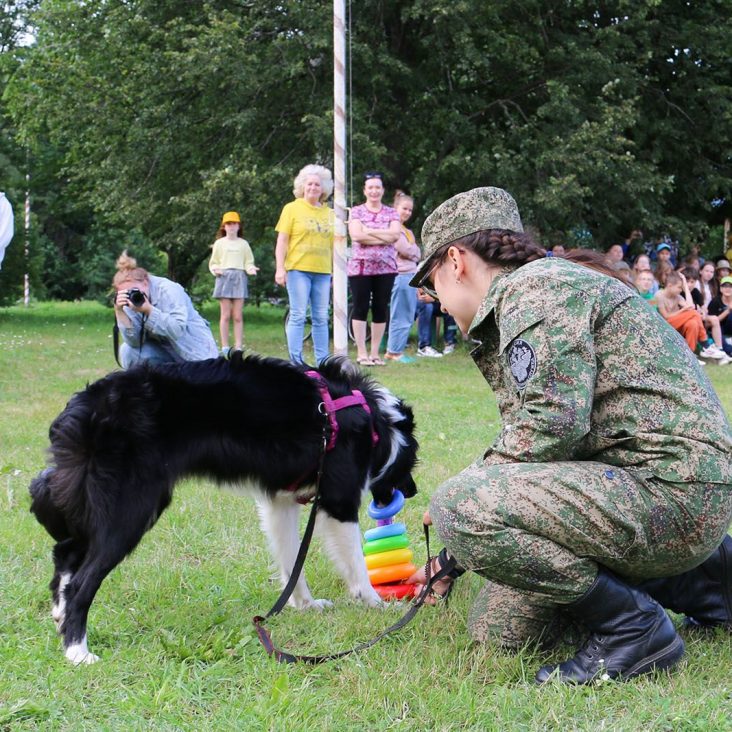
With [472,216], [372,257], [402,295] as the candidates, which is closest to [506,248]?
[472,216]

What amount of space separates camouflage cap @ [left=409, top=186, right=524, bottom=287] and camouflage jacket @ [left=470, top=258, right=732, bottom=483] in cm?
24

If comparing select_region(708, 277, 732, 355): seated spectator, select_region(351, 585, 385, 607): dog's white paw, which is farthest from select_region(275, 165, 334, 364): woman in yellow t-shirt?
select_region(708, 277, 732, 355): seated spectator

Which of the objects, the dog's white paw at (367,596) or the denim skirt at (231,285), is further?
the denim skirt at (231,285)

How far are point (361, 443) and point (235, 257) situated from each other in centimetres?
876

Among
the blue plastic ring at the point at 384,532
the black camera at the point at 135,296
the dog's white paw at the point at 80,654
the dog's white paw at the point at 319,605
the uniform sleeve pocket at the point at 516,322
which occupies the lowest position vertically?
the dog's white paw at the point at 319,605

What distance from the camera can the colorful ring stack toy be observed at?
143 inches

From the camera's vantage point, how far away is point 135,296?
5.08m

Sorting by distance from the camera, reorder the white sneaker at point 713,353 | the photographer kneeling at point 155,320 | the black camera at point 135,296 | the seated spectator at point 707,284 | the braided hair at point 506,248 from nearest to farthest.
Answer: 1. the braided hair at point 506,248
2. the black camera at point 135,296
3. the photographer kneeling at point 155,320
4. the white sneaker at point 713,353
5. the seated spectator at point 707,284

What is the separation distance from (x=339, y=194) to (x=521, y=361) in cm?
745

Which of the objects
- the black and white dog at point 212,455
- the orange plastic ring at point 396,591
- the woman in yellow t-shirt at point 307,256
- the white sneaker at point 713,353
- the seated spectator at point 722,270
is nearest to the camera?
the black and white dog at point 212,455

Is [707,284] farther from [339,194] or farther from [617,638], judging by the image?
[617,638]

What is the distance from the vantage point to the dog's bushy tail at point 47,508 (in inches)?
116

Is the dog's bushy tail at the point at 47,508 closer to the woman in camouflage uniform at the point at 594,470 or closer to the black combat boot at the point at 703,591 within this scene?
the woman in camouflage uniform at the point at 594,470

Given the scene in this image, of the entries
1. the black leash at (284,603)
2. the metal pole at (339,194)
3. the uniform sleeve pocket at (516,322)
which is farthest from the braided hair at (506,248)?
the metal pole at (339,194)
